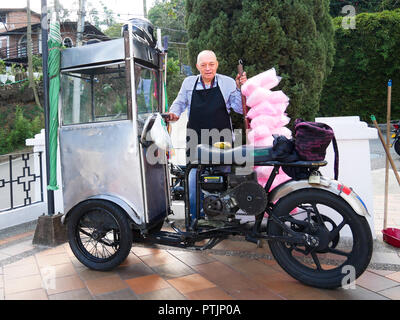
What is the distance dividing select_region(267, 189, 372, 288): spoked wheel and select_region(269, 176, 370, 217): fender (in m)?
0.03

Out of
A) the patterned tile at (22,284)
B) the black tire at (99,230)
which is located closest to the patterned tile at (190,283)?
the black tire at (99,230)

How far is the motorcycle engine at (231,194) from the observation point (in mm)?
2740

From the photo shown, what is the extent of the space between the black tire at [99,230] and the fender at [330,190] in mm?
1244

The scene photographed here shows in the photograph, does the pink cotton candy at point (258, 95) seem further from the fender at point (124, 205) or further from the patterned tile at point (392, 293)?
the patterned tile at point (392, 293)

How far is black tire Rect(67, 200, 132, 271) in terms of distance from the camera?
2.97 metres

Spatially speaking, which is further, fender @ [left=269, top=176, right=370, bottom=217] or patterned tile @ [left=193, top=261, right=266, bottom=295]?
patterned tile @ [left=193, top=261, right=266, bottom=295]

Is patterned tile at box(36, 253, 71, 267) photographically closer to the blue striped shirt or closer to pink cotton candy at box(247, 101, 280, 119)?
the blue striped shirt

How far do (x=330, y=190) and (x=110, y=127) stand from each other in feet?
5.94

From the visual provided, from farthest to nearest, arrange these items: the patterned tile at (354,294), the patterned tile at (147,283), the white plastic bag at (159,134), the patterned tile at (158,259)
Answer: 1. the patterned tile at (158,259)
2. the white plastic bag at (159,134)
3. the patterned tile at (147,283)
4. the patterned tile at (354,294)

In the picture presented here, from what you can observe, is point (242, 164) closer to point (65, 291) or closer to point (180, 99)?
point (180, 99)

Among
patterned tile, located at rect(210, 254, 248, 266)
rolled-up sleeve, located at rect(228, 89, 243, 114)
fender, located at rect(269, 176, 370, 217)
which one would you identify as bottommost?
patterned tile, located at rect(210, 254, 248, 266)

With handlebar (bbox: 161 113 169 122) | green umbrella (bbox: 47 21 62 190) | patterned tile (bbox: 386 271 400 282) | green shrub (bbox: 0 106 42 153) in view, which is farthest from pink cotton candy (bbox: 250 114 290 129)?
green shrub (bbox: 0 106 42 153)

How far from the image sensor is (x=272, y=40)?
16.0 ft

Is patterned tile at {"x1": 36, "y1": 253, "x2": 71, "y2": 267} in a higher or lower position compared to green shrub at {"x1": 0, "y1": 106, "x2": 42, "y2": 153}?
lower
